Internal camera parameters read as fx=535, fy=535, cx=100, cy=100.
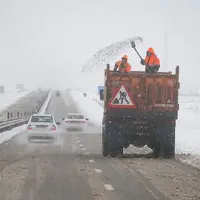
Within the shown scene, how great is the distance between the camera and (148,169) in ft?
44.5

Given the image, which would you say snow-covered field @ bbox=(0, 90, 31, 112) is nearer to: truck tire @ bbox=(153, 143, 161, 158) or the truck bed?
truck tire @ bbox=(153, 143, 161, 158)

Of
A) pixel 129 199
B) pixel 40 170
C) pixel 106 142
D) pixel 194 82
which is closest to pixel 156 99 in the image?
pixel 106 142

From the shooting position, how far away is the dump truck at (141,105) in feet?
54.3

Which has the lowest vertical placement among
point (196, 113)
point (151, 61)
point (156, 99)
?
point (196, 113)

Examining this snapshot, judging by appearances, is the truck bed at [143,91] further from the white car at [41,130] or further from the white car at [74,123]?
the white car at [74,123]

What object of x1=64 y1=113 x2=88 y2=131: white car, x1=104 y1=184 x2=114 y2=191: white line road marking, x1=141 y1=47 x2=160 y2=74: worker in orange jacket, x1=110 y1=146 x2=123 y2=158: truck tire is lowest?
x1=64 y1=113 x2=88 y2=131: white car

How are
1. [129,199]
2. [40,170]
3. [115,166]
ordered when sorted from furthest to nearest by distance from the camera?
1. [115,166]
2. [40,170]
3. [129,199]

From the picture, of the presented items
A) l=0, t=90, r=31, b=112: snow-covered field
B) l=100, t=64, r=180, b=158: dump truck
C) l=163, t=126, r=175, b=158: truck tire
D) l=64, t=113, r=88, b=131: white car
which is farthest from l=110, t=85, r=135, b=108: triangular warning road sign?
l=0, t=90, r=31, b=112: snow-covered field

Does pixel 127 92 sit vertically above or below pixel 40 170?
above

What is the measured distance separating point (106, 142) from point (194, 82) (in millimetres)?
153064

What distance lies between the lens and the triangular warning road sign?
16.5 metres

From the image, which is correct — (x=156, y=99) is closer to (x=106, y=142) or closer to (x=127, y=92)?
(x=127, y=92)

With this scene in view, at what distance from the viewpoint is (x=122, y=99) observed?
54.2 ft

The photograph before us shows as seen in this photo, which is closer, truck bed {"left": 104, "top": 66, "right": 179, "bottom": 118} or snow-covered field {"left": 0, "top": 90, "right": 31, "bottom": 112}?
truck bed {"left": 104, "top": 66, "right": 179, "bottom": 118}
